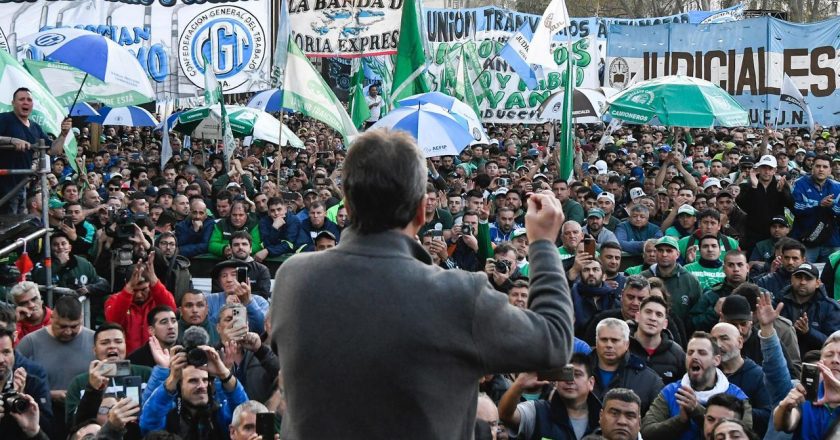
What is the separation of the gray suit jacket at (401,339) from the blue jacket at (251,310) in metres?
5.34

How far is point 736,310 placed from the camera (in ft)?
25.6

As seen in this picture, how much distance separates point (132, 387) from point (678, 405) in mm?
2724

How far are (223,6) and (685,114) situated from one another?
6486 millimetres

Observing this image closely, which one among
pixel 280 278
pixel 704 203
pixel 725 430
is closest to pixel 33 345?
pixel 725 430

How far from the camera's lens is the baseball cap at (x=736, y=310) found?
7.81 m

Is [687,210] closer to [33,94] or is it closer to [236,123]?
[33,94]

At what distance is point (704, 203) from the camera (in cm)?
1292

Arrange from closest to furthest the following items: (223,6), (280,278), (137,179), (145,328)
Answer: (280,278) < (145,328) < (137,179) < (223,6)

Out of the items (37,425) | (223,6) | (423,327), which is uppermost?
(223,6)

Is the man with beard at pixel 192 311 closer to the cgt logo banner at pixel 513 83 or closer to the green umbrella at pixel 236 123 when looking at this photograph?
the green umbrella at pixel 236 123

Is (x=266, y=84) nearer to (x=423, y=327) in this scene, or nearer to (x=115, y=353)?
(x=115, y=353)

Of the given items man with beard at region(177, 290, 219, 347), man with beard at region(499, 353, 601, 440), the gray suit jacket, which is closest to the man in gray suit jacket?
the gray suit jacket

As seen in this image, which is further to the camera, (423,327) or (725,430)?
(725,430)

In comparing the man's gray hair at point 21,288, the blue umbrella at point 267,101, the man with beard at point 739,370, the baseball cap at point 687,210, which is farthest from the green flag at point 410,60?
the blue umbrella at point 267,101
